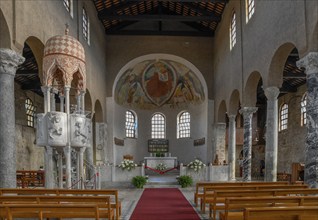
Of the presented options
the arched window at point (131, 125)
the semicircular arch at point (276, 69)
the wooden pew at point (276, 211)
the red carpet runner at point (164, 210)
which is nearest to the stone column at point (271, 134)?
the semicircular arch at point (276, 69)

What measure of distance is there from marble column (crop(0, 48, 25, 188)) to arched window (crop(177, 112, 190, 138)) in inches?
800

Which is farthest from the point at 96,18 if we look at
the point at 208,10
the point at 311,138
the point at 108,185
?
the point at 311,138

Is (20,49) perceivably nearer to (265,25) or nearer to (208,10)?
(265,25)

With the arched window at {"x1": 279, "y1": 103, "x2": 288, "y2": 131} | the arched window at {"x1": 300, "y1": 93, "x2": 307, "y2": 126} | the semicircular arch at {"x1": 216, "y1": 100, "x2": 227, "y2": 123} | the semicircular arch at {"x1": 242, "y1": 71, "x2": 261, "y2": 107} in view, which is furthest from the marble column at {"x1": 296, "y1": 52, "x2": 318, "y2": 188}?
the arched window at {"x1": 279, "y1": 103, "x2": 288, "y2": 131}

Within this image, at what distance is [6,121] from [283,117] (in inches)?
811

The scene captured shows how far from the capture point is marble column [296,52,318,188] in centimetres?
994

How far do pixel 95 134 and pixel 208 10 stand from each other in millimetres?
12112

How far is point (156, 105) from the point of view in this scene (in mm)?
29188

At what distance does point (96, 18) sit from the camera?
871 inches

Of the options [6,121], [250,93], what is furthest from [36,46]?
[250,93]

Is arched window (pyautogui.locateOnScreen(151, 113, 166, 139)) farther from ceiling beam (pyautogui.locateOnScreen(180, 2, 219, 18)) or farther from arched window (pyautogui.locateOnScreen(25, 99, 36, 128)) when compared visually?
arched window (pyautogui.locateOnScreen(25, 99, 36, 128))

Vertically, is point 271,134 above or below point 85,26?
below

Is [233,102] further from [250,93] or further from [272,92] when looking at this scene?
[272,92]

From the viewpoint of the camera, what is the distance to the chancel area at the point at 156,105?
9.11 meters
